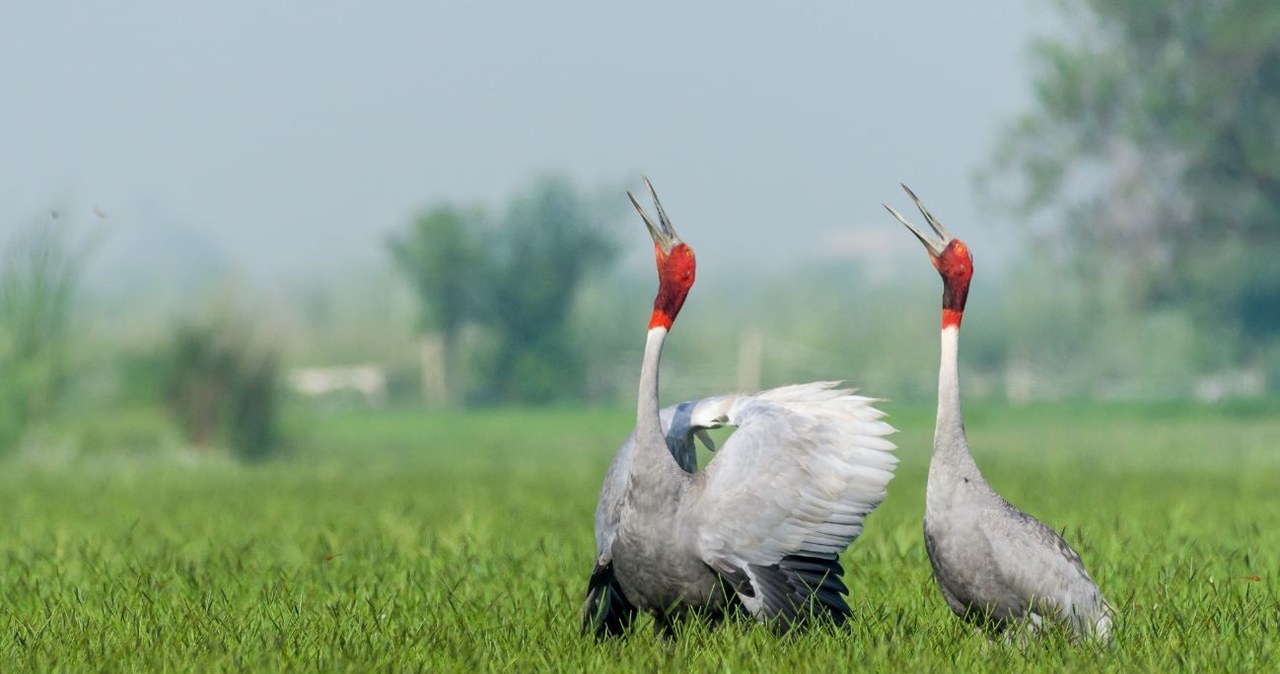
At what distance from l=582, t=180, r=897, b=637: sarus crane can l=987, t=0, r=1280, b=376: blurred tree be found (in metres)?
30.9

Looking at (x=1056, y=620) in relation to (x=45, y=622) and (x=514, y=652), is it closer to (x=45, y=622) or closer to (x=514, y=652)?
(x=514, y=652)

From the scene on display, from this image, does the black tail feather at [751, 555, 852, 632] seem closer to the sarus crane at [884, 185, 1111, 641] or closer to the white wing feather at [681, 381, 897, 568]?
the white wing feather at [681, 381, 897, 568]

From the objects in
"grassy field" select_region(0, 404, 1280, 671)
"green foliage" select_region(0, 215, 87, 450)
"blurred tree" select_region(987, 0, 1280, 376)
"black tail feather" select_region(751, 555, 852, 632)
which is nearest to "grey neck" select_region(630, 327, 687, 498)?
"black tail feather" select_region(751, 555, 852, 632)

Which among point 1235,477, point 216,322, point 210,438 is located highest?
point 216,322

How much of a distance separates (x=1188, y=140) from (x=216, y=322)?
74.4 ft

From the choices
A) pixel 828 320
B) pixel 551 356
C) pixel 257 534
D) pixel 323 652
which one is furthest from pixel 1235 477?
pixel 828 320

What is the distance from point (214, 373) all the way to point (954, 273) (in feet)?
48.9

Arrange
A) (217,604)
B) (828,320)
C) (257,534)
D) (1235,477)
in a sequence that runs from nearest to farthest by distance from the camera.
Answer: (217,604) → (257,534) → (1235,477) → (828,320)

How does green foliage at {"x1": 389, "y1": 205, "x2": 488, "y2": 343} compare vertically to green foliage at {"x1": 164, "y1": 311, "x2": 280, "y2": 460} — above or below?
above

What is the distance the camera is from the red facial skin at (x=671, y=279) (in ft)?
18.2

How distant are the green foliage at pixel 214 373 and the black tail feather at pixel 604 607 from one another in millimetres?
13698

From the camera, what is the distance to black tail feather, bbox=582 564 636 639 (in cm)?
586

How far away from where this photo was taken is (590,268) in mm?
44656

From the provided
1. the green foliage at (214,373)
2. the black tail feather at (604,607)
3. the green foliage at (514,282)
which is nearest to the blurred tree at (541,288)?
the green foliage at (514,282)
